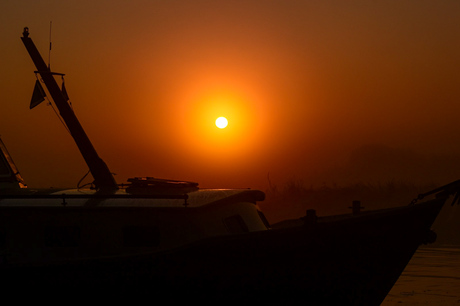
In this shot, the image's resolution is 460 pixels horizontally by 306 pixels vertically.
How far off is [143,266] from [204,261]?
1.15 meters

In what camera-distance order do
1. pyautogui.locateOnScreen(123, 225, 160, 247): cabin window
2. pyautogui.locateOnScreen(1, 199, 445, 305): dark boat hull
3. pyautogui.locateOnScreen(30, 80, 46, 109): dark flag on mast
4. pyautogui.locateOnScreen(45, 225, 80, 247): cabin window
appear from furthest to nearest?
1. pyautogui.locateOnScreen(30, 80, 46, 109): dark flag on mast
2. pyautogui.locateOnScreen(45, 225, 80, 247): cabin window
3. pyautogui.locateOnScreen(123, 225, 160, 247): cabin window
4. pyautogui.locateOnScreen(1, 199, 445, 305): dark boat hull

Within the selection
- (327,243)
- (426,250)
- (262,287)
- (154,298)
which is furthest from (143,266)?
(426,250)

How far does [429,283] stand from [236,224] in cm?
1129

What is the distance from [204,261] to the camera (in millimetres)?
13664

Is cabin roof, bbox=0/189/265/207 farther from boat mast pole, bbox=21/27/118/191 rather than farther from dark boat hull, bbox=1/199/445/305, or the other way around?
boat mast pole, bbox=21/27/118/191

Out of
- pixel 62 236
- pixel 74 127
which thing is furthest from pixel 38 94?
pixel 62 236

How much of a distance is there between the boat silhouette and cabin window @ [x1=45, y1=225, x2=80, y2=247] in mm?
20

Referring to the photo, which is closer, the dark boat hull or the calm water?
the dark boat hull

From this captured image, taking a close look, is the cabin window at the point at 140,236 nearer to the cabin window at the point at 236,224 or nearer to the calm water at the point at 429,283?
the cabin window at the point at 236,224

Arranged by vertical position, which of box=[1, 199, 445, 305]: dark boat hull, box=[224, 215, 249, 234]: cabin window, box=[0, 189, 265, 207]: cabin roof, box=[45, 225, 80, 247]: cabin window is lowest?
box=[1, 199, 445, 305]: dark boat hull

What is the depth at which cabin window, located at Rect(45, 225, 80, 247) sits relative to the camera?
14.3 m

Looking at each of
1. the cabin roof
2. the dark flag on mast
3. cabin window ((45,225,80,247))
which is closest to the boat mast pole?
the dark flag on mast

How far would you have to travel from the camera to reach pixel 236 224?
1498cm

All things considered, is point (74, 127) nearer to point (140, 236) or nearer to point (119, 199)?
point (119, 199)
